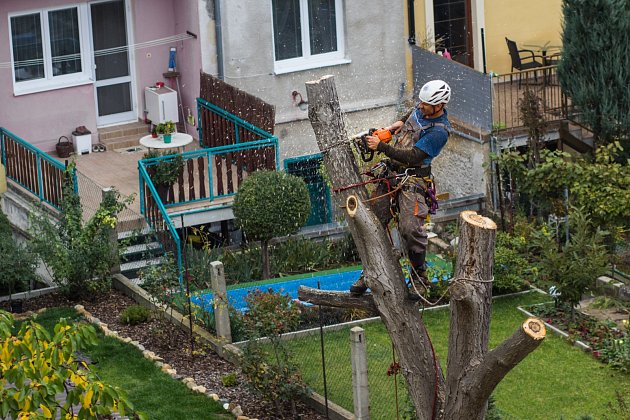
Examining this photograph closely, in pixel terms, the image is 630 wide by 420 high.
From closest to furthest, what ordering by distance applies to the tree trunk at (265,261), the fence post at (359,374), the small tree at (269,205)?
the fence post at (359,374), the small tree at (269,205), the tree trunk at (265,261)

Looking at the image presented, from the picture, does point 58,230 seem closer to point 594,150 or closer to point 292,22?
point 292,22

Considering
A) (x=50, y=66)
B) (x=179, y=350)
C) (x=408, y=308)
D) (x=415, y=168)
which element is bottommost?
(x=179, y=350)

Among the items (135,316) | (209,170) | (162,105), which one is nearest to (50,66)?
(162,105)

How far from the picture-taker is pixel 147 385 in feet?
61.6

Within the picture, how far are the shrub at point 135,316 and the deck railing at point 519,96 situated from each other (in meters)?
6.55

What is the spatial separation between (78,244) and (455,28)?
29.6ft

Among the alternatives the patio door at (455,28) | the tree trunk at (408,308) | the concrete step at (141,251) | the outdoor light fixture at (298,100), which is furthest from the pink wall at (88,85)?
the tree trunk at (408,308)

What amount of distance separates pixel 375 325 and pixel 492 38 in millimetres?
8733

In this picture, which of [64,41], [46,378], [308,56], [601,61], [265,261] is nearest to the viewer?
[46,378]

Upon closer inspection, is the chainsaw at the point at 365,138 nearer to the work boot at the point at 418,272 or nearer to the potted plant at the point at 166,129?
the work boot at the point at 418,272

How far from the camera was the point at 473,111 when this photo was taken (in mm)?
24406

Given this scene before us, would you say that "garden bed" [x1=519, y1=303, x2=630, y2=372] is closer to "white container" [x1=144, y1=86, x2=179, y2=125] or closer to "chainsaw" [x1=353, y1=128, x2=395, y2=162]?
"chainsaw" [x1=353, y1=128, x2=395, y2=162]

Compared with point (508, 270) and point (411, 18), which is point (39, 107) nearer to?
point (411, 18)

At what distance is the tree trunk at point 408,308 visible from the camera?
13.5 meters
